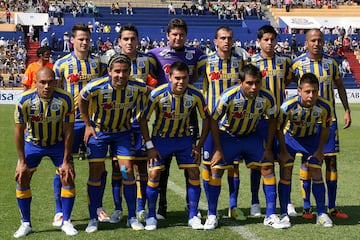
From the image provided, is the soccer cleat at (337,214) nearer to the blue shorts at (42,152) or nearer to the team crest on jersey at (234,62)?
the team crest on jersey at (234,62)

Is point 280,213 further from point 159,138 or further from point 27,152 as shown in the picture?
point 27,152

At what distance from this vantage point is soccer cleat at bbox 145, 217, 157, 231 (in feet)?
21.7

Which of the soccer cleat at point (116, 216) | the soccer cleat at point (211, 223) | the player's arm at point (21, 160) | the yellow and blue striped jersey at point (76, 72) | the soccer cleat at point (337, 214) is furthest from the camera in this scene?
the soccer cleat at point (337, 214)

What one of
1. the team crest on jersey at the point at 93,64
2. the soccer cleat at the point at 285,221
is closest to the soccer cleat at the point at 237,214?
the soccer cleat at the point at 285,221

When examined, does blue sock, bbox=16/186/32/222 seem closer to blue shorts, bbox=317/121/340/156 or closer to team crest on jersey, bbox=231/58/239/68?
team crest on jersey, bbox=231/58/239/68

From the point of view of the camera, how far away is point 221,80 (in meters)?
7.31

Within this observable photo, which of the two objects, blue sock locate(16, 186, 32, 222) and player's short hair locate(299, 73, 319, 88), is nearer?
blue sock locate(16, 186, 32, 222)

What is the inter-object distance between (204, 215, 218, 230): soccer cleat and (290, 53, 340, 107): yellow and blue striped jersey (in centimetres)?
197

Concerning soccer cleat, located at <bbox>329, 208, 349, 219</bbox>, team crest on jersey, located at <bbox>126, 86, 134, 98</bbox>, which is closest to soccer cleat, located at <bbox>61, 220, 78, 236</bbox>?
team crest on jersey, located at <bbox>126, 86, 134, 98</bbox>

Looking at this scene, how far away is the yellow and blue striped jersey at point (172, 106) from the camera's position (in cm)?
671

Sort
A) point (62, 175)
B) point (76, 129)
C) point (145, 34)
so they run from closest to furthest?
1. point (62, 175)
2. point (76, 129)
3. point (145, 34)

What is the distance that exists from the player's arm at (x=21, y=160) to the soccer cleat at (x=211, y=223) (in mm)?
1964

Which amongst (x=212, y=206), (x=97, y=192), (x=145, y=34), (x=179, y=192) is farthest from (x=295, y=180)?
(x=145, y=34)

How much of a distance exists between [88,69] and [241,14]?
37589 mm
